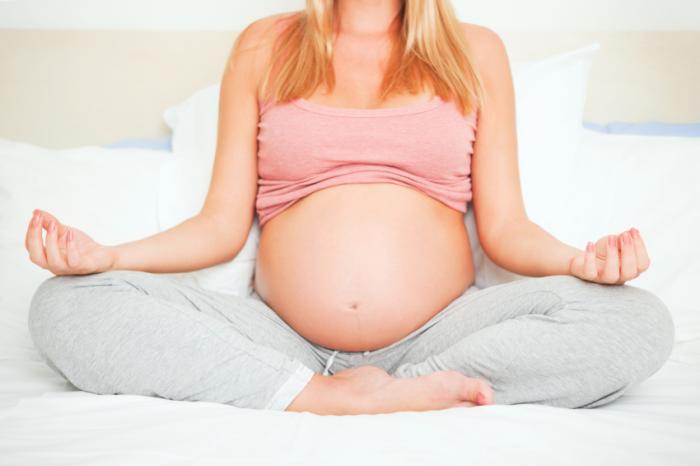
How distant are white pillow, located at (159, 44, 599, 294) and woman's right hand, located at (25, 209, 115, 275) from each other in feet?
1.05

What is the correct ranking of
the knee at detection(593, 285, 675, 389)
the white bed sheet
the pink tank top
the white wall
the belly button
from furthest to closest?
the white wall
the pink tank top
the belly button
the knee at detection(593, 285, 675, 389)
the white bed sheet

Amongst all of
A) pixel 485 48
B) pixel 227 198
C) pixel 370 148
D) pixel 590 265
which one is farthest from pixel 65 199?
pixel 590 265

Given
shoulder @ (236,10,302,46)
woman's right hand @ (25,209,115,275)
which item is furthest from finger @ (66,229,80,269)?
shoulder @ (236,10,302,46)

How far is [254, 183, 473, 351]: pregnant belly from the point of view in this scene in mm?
1147

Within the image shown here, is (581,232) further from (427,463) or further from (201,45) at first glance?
(201,45)

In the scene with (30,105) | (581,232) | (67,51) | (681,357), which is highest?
(67,51)

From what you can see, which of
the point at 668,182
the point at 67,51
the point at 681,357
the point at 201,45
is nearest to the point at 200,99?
the point at 201,45

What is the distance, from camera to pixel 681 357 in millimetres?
1121

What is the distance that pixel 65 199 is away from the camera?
1407mm

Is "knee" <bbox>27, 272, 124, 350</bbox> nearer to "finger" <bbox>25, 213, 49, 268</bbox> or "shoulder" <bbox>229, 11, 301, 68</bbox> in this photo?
"finger" <bbox>25, 213, 49, 268</bbox>

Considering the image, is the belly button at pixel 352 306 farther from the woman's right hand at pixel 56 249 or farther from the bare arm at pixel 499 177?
the woman's right hand at pixel 56 249

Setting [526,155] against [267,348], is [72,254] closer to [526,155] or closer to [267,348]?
[267,348]

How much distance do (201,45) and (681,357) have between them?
1244 millimetres

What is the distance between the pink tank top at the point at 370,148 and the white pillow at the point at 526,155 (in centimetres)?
13
